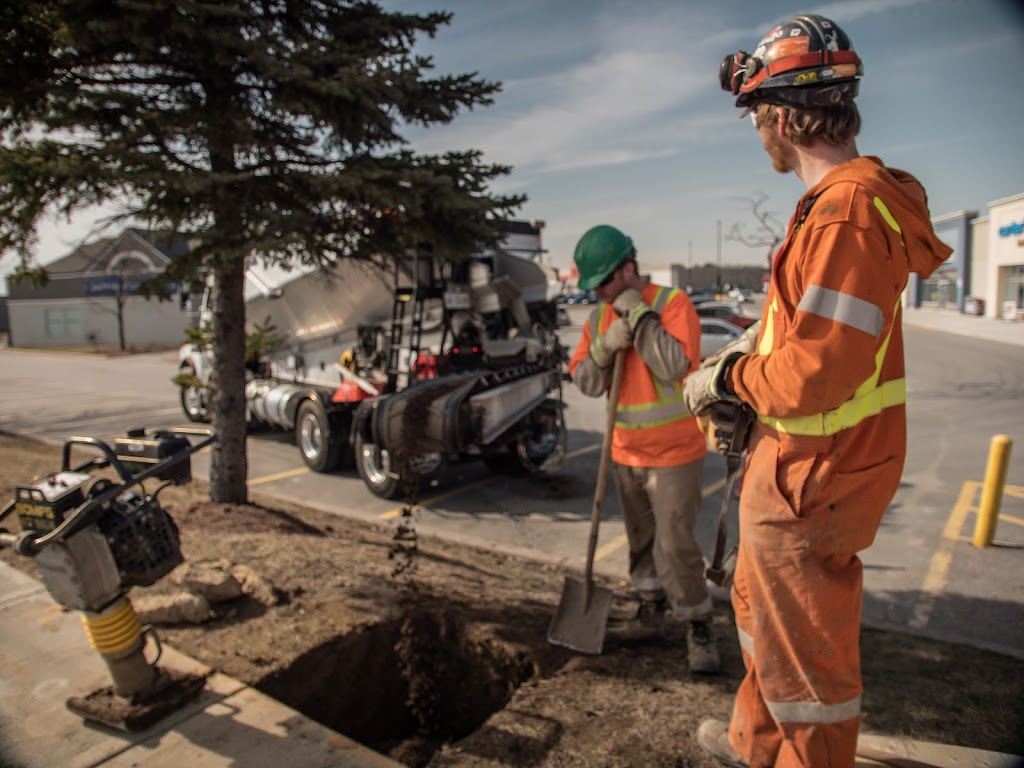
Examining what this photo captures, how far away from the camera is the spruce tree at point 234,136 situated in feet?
13.6

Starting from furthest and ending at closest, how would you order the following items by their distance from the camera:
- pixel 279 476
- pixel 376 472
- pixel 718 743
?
pixel 279 476 < pixel 376 472 < pixel 718 743

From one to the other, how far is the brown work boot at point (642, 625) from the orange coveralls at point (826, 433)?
1531 millimetres

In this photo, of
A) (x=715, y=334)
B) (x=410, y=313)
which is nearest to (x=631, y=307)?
(x=410, y=313)

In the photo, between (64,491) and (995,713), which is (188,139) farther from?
(995,713)

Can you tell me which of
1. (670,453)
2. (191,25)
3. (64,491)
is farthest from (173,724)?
(191,25)

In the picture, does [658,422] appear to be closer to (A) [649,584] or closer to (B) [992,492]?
(A) [649,584]

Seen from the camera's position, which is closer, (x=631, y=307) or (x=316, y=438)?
(x=631, y=307)

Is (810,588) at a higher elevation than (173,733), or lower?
higher

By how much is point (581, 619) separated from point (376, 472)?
4.15 m

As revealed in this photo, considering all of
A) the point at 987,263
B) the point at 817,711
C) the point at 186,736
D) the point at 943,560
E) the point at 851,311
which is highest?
the point at 987,263

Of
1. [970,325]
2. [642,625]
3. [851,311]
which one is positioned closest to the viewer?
[851,311]

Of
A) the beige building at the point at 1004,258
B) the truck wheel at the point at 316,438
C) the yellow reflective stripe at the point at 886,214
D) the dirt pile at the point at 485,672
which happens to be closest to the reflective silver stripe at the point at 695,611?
the dirt pile at the point at 485,672

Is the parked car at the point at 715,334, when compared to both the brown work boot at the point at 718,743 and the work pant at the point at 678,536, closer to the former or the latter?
the work pant at the point at 678,536

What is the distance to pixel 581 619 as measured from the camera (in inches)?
136
